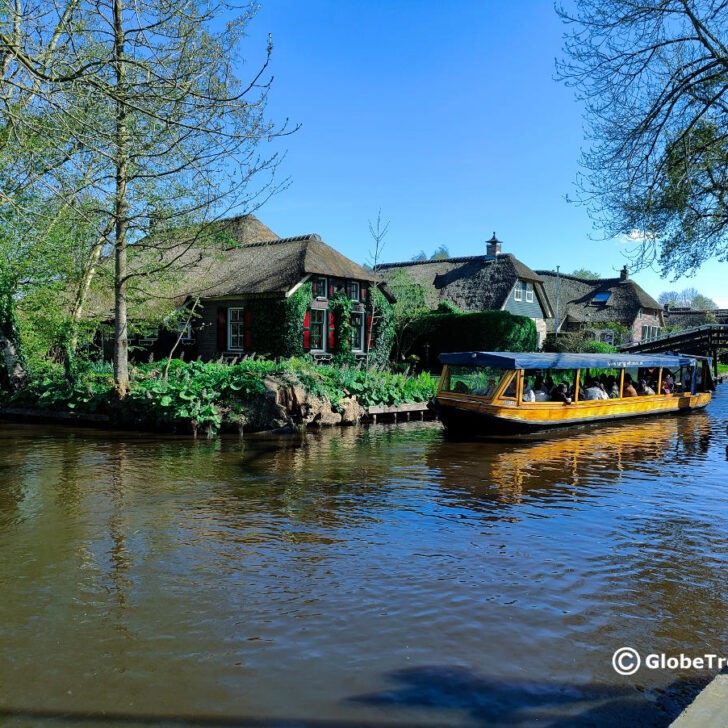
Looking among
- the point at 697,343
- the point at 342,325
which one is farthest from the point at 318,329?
the point at 697,343

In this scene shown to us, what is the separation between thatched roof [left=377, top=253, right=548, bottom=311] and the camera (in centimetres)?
4056

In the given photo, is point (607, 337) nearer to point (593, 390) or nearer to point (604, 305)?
point (604, 305)

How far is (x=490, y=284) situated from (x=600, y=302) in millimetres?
19416

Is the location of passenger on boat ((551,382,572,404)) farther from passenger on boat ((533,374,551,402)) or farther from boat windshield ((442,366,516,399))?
boat windshield ((442,366,516,399))

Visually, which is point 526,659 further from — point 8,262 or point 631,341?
point 631,341

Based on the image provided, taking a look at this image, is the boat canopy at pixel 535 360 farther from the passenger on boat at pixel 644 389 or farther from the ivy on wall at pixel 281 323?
the ivy on wall at pixel 281 323

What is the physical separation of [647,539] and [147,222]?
13.1 metres

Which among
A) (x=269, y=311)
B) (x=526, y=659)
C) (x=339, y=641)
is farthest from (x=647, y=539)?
(x=269, y=311)

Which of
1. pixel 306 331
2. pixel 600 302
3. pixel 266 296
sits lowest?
pixel 306 331

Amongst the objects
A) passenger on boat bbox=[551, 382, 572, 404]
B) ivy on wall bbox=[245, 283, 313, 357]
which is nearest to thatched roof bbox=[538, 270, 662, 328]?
ivy on wall bbox=[245, 283, 313, 357]

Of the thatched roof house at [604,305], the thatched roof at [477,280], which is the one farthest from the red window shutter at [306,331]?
the thatched roof house at [604,305]

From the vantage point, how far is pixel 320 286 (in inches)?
1062

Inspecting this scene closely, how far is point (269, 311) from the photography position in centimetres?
2548

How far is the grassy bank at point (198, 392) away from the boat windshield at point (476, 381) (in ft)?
11.3
